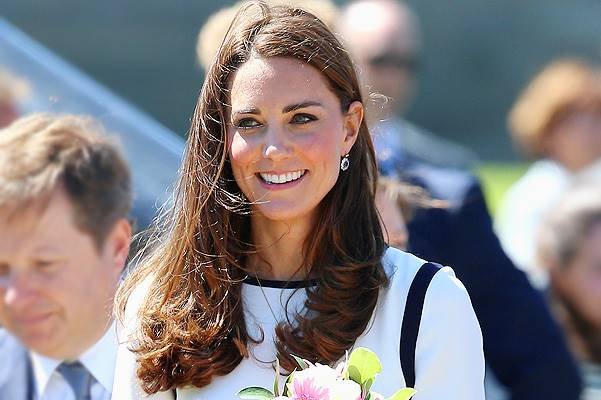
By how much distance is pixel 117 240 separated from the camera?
350 centimetres

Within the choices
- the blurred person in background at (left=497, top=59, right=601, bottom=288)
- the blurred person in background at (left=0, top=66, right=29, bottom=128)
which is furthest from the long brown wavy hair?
the blurred person in background at (left=497, top=59, right=601, bottom=288)

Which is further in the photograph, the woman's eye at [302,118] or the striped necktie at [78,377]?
the striped necktie at [78,377]

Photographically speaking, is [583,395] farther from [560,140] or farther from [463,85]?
[463,85]

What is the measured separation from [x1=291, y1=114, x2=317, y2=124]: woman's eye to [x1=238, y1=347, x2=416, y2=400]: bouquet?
1.67ft

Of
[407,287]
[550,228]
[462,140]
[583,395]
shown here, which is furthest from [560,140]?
[462,140]

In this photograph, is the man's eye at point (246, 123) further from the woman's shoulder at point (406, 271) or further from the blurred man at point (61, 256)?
the blurred man at point (61, 256)

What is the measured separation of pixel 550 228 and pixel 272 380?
135 inches

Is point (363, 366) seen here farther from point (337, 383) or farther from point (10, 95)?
point (10, 95)

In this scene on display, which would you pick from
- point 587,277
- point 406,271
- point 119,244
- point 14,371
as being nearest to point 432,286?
point 406,271

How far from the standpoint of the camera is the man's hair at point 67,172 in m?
3.44

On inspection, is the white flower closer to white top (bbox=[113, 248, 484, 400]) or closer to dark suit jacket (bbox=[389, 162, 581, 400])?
white top (bbox=[113, 248, 484, 400])

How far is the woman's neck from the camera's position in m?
2.87

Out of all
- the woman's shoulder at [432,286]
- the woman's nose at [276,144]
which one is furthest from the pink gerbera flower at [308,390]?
the woman's nose at [276,144]

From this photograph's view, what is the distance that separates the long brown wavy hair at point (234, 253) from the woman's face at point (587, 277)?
10.1 ft
